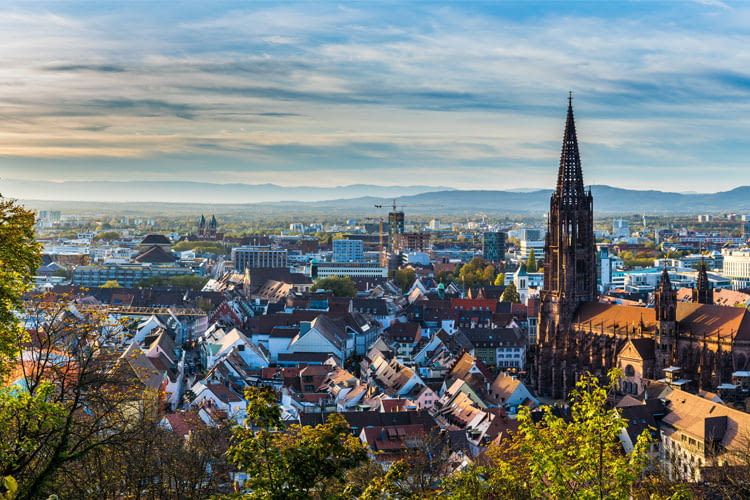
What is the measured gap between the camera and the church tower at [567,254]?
290 ft

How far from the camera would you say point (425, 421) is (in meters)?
57.2

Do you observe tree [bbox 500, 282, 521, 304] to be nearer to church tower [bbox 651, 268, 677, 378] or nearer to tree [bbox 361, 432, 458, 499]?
church tower [bbox 651, 268, 677, 378]

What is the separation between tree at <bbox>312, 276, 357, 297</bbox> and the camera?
143750mm

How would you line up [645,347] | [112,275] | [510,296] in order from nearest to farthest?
[645,347] < [510,296] < [112,275]

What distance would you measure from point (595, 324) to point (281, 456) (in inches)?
2821

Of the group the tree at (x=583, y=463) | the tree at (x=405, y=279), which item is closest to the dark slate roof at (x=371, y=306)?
the tree at (x=405, y=279)

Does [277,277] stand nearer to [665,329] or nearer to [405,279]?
[405,279]

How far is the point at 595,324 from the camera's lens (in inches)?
3359

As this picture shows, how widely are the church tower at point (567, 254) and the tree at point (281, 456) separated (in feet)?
232

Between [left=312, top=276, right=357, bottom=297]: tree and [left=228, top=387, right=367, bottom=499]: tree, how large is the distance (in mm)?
125281

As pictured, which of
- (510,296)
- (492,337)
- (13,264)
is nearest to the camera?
(13,264)

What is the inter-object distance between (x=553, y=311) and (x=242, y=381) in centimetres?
3140

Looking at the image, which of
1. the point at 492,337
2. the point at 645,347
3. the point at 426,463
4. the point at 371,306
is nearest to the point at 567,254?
the point at 645,347

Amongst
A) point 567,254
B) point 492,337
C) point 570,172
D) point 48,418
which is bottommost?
point 492,337
